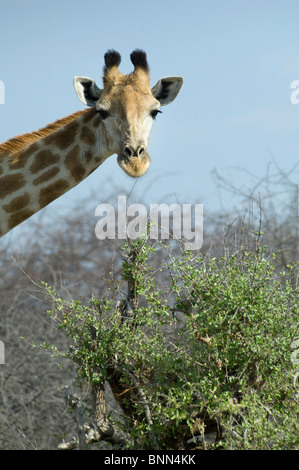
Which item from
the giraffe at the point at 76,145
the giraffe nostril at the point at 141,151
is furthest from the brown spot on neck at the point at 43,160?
the giraffe nostril at the point at 141,151

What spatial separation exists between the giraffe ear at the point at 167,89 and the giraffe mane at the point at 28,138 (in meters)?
0.76

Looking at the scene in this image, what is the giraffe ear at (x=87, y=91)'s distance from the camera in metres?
6.86

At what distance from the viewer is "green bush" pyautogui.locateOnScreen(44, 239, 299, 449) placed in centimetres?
534

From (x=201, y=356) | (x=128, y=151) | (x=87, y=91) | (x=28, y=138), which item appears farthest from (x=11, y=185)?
(x=201, y=356)

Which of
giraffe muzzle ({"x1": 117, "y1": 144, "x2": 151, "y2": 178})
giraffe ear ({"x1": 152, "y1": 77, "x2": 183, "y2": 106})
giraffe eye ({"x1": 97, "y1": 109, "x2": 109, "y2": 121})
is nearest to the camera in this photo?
giraffe muzzle ({"x1": 117, "y1": 144, "x2": 151, "y2": 178})

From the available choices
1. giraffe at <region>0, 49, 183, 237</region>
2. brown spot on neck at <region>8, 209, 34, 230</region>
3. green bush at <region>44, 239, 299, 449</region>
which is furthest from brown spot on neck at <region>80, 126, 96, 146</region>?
green bush at <region>44, 239, 299, 449</region>

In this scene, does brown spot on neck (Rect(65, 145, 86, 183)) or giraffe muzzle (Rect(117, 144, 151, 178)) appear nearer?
giraffe muzzle (Rect(117, 144, 151, 178))

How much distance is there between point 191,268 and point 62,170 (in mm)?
1787

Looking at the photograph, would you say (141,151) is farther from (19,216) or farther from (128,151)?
(19,216)

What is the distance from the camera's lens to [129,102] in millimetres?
6500

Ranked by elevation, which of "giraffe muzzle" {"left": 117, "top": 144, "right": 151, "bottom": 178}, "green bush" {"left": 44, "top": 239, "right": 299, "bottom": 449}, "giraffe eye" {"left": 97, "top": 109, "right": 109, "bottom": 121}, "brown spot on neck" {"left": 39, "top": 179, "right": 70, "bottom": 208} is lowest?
"green bush" {"left": 44, "top": 239, "right": 299, "bottom": 449}

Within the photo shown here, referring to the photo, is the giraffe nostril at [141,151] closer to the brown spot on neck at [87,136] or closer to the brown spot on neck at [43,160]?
the brown spot on neck at [87,136]

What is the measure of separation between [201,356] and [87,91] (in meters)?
2.66

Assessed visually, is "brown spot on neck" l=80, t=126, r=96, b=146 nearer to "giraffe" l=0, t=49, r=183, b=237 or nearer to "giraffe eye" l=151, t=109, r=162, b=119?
"giraffe" l=0, t=49, r=183, b=237
